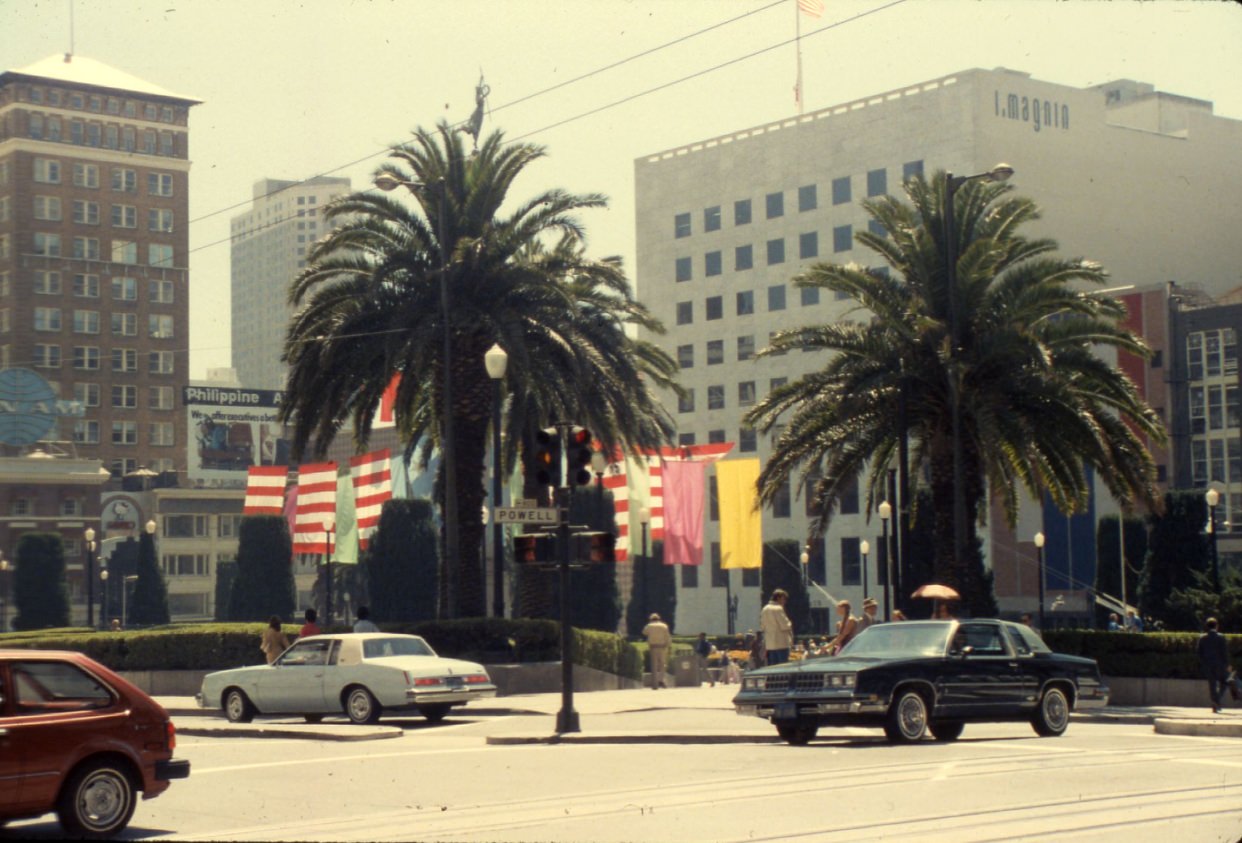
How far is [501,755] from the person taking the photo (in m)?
19.7

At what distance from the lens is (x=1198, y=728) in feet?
70.8

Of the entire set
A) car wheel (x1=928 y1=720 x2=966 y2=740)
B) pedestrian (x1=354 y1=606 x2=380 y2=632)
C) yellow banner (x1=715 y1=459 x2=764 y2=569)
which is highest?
yellow banner (x1=715 y1=459 x2=764 y2=569)

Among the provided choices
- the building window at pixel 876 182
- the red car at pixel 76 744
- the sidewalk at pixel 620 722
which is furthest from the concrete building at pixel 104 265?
the red car at pixel 76 744

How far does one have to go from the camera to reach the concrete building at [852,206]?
333ft

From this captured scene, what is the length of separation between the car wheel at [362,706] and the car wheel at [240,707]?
204cm

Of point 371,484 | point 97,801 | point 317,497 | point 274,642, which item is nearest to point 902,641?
point 97,801

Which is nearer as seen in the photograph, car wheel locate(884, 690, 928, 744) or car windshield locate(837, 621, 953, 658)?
car wheel locate(884, 690, 928, 744)

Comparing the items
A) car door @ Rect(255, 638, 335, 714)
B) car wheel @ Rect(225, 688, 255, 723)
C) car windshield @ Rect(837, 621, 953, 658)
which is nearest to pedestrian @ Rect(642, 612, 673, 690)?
car wheel @ Rect(225, 688, 255, 723)

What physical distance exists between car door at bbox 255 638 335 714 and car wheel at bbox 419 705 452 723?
4.91 ft

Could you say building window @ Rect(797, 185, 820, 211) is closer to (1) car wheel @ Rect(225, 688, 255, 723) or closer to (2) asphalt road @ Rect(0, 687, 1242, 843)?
(1) car wheel @ Rect(225, 688, 255, 723)

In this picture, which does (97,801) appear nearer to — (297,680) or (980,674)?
(980,674)

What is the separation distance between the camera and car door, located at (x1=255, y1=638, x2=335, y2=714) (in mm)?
26078

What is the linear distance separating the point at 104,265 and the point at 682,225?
55.3m

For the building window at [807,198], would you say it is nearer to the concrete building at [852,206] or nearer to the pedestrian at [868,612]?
the concrete building at [852,206]
